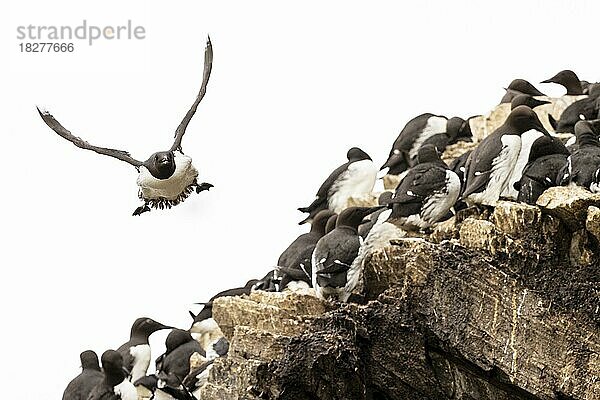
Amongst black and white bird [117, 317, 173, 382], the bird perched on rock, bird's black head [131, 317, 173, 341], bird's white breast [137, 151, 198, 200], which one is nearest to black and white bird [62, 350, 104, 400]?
black and white bird [117, 317, 173, 382]

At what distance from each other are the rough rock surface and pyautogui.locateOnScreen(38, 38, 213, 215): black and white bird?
1459mm

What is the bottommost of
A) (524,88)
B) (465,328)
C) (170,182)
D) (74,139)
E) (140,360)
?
(140,360)

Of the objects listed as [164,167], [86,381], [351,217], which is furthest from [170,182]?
[86,381]

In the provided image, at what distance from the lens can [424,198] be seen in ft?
26.8

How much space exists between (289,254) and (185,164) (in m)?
1.23

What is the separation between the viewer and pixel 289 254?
9164 millimetres

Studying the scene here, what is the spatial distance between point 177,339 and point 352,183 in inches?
78.0

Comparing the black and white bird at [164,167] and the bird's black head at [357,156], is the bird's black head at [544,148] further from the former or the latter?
the bird's black head at [357,156]

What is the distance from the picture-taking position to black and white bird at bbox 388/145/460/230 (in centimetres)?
816

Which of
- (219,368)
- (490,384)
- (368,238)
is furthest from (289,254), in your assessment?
(490,384)

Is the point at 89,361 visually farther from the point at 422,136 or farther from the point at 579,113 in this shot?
the point at 579,113

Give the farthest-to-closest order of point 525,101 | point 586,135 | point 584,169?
point 525,101 → point 586,135 → point 584,169

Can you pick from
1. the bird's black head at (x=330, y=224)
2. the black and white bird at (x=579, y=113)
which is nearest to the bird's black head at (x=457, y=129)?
the black and white bird at (x=579, y=113)

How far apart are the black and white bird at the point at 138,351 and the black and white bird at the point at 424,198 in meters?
3.36
